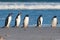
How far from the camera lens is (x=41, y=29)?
2141 cm

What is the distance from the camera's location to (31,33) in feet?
65.2

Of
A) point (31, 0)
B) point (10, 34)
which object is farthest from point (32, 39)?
point (31, 0)

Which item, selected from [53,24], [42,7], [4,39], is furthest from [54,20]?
[42,7]

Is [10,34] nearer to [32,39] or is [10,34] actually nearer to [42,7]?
[32,39]

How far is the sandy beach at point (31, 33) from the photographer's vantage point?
18391 millimetres

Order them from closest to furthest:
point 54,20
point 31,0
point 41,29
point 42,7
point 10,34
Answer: point 10,34 < point 41,29 < point 54,20 < point 42,7 < point 31,0

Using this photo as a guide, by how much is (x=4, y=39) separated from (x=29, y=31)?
3292 millimetres

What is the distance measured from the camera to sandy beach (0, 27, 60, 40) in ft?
60.3

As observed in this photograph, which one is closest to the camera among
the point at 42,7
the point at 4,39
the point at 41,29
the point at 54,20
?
the point at 4,39

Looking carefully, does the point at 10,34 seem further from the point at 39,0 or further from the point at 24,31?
the point at 39,0

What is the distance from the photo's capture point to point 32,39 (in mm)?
17891

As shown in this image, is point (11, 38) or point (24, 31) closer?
point (11, 38)

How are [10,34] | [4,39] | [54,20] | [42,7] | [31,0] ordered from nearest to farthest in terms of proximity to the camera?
[4,39]
[10,34]
[54,20]
[42,7]
[31,0]

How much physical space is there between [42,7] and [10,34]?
3054 centimetres
